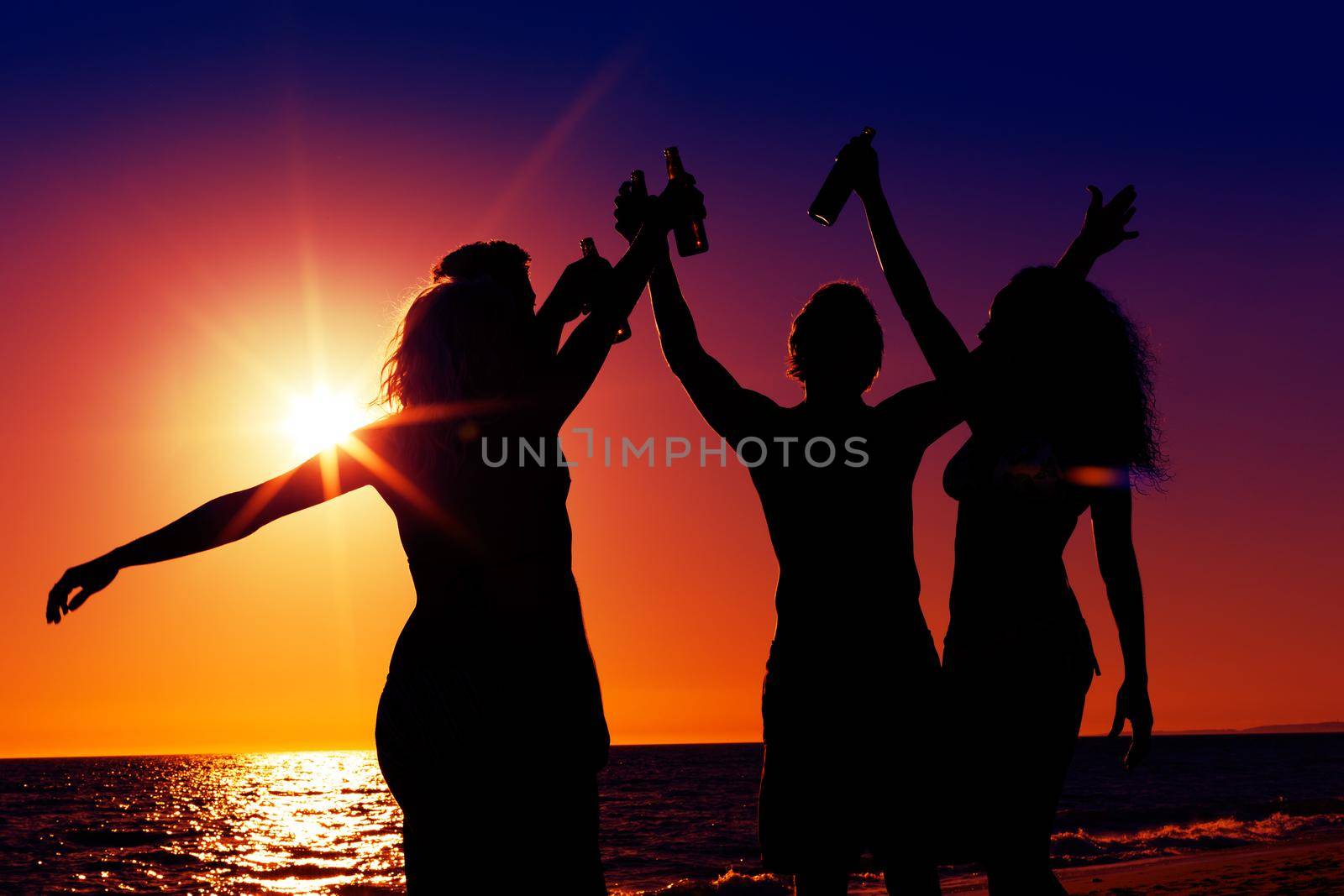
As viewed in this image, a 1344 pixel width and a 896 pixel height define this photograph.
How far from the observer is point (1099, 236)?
384 centimetres

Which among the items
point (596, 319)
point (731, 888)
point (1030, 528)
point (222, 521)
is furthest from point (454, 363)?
point (731, 888)

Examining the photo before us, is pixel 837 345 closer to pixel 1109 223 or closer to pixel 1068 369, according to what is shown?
pixel 1068 369

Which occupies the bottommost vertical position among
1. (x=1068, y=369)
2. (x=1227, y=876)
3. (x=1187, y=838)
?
(x=1187, y=838)

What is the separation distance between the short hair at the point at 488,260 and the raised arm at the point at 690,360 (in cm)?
57

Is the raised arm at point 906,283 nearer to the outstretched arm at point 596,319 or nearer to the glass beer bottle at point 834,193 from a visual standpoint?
the glass beer bottle at point 834,193

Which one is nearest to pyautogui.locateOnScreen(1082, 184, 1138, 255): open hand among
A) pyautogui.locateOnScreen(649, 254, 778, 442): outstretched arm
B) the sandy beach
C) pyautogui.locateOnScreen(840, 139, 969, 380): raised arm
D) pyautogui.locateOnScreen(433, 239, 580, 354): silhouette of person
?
pyautogui.locateOnScreen(840, 139, 969, 380): raised arm

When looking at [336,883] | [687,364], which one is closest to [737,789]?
[336,883]

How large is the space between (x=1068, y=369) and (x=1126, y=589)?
2.27ft

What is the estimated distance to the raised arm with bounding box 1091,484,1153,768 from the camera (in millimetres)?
3111

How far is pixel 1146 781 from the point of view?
57250 millimetres

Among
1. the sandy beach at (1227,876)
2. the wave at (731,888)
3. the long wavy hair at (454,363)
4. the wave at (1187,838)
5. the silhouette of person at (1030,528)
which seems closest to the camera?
the long wavy hair at (454,363)

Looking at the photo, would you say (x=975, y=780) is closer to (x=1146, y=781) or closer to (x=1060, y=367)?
(x=1060, y=367)

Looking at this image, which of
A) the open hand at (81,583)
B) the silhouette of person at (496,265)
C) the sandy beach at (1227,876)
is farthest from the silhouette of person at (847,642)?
the sandy beach at (1227,876)

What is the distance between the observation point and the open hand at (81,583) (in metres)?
2.36
